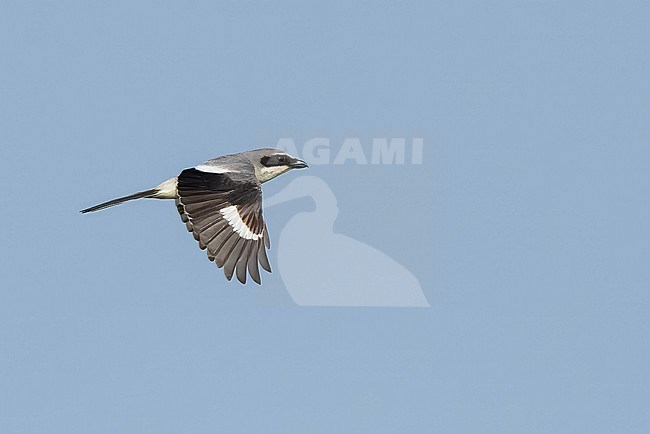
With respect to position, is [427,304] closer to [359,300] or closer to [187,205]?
[359,300]

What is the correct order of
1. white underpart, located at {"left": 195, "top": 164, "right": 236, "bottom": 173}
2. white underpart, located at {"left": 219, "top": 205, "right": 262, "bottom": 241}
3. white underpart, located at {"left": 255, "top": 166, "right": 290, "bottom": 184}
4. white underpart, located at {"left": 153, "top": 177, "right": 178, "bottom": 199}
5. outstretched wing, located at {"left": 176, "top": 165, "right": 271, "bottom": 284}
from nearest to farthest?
outstretched wing, located at {"left": 176, "top": 165, "right": 271, "bottom": 284} → white underpart, located at {"left": 219, "top": 205, "right": 262, "bottom": 241} → white underpart, located at {"left": 195, "top": 164, "right": 236, "bottom": 173} → white underpart, located at {"left": 153, "top": 177, "right": 178, "bottom": 199} → white underpart, located at {"left": 255, "top": 166, "right": 290, "bottom": 184}

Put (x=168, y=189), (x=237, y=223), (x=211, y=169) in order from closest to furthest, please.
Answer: (x=237, y=223) < (x=211, y=169) < (x=168, y=189)

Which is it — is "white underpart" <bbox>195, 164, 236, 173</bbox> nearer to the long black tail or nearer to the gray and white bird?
the gray and white bird

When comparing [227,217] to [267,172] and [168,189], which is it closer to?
[168,189]

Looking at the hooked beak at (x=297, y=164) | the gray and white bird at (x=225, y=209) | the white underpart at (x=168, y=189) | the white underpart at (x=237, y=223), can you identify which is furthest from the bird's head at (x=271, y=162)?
the white underpart at (x=237, y=223)

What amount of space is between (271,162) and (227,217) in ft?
3.91

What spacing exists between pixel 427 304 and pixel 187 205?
3194mm

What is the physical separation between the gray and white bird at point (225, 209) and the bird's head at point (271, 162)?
18 cm

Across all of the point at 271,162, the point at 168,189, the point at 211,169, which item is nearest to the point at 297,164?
the point at 271,162

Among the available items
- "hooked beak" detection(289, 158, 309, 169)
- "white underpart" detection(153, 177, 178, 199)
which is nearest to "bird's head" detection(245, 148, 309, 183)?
"hooked beak" detection(289, 158, 309, 169)

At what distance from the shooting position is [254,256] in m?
10.5

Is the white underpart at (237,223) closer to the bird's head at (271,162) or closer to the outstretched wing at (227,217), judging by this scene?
the outstretched wing at (227,217)

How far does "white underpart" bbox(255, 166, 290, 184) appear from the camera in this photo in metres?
11.7

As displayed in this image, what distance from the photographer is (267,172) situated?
11711 mm
